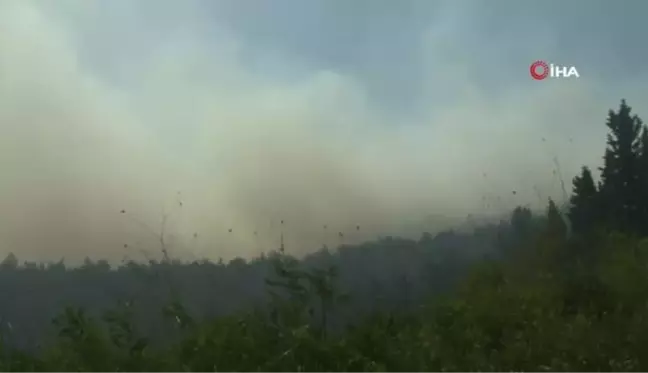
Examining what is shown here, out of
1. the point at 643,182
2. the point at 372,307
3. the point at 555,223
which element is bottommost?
the point at 372,307

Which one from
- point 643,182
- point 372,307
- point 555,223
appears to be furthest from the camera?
point 643,182

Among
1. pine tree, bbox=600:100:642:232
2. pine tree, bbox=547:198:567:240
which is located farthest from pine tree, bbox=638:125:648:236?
pine tree, bbox=547:198:567:240

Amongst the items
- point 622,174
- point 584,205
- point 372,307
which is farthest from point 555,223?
point 372,307

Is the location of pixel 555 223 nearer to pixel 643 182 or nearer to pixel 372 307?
pixel 643 182

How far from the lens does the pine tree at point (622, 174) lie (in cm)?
1209

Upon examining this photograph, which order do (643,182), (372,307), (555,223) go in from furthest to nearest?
1. (643,182)
2. (555,223)
3. (372,307)

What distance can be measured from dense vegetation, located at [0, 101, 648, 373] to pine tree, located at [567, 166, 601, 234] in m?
0.04

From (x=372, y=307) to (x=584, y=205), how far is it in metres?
5.27

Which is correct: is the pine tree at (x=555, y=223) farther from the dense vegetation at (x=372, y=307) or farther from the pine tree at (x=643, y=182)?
the pine tree at (x=643, y=182)

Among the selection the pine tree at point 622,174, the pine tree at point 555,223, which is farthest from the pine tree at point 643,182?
the pine tree at point 555,223

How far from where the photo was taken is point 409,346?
6.20m

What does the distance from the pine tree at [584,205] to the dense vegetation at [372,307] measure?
0.04 m

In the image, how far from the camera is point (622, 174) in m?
13.3

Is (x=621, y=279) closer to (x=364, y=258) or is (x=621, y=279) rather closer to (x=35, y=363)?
(x=364, y=258)
